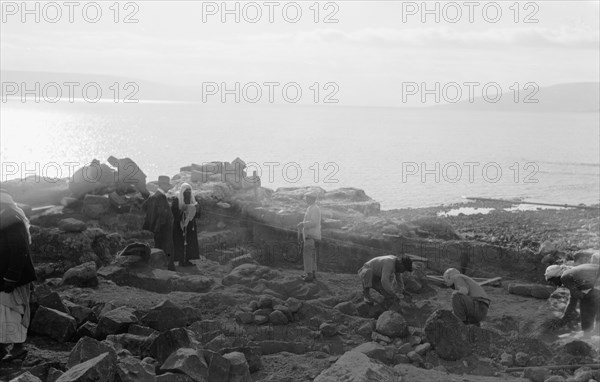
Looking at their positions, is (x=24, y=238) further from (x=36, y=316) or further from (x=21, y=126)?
(x=21, y=126)

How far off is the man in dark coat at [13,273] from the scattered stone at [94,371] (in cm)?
138

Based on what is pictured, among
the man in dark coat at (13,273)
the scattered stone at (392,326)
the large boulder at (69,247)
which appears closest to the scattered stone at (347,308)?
the scattered stone at (392,326)

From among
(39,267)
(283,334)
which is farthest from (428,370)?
(39,267)

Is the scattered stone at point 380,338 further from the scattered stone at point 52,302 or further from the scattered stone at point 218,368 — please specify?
the scattered stone at point 52,302

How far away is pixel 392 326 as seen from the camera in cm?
975

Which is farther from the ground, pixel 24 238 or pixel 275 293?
pixel 24 238

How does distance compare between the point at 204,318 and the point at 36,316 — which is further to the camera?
the point at 204,318

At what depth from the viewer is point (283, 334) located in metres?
9.73

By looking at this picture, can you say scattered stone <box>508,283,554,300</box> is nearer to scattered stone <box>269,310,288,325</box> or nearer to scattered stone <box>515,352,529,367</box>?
scattered stone <box>515,352,529,367</box>

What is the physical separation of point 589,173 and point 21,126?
95940 mm

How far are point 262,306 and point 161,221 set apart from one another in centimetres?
381

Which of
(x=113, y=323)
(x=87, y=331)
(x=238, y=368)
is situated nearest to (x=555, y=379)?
(x=238, y=368)

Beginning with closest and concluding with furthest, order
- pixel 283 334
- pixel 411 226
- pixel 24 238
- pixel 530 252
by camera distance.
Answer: pixel 24 238 < pixel 283 334 < pixel 530 252 < pixel 411 226

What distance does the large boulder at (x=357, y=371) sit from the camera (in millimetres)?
7684
